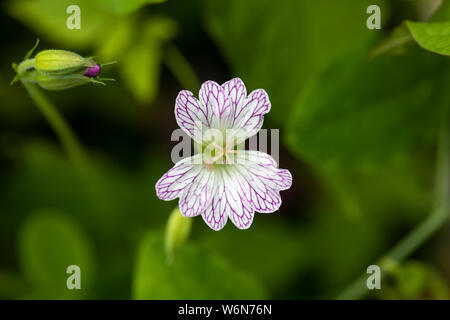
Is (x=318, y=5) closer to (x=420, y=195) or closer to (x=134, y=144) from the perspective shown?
(x=420, y=195)

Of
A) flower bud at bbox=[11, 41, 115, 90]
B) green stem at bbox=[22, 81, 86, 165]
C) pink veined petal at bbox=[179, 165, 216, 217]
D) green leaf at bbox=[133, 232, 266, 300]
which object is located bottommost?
green leaf at bbox=[133, 232, 266, 300]

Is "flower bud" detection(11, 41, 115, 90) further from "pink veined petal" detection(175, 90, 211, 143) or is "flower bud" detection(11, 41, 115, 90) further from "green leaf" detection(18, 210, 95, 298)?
"green leaf" detection(18, 210, 95, 298)

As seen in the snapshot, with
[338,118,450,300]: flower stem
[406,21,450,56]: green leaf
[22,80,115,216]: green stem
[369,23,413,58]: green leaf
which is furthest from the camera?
[22,80,115,216]: green stem

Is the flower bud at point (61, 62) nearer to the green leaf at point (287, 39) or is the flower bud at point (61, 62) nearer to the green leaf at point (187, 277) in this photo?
the green leaf at point (187, 277)

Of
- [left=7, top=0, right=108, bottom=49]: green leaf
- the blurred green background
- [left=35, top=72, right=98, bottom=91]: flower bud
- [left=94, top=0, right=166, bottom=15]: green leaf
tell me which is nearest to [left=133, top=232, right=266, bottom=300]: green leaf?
the blurred green background

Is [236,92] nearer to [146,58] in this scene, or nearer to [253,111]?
[253,111]

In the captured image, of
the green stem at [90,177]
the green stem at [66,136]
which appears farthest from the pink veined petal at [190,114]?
the green stem at [90,177]

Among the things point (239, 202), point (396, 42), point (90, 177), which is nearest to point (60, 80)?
point (239, 202)
